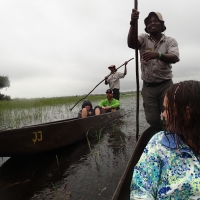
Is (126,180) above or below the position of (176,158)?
below

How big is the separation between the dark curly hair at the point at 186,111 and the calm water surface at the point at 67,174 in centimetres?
158

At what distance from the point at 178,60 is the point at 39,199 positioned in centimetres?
249

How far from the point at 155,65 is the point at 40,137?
2.07m

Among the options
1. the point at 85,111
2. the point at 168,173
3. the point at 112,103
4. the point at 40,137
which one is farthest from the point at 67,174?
the point at 112,103

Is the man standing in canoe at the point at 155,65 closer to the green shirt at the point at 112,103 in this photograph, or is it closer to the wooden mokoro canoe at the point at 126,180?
the wooden mokoro canoe at the point at 126,180

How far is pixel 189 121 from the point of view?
1086mm

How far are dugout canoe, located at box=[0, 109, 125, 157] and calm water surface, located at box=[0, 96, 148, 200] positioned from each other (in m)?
0.27

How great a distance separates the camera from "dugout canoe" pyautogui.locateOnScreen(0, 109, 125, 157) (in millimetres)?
2883

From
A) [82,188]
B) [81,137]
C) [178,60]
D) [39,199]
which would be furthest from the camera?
[81,137]

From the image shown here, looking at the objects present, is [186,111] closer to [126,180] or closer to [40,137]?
[126,180]

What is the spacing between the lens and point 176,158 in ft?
3.49

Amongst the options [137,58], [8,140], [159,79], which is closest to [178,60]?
[159,79]

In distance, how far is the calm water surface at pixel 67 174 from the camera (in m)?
2.46

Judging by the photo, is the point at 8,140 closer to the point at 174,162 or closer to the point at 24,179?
the point at 24,179
